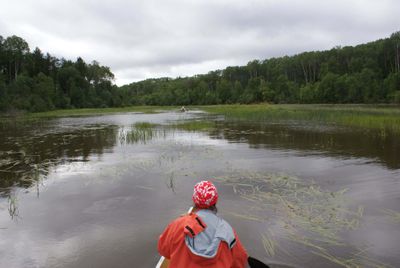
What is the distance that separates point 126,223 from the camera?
743 centimetres

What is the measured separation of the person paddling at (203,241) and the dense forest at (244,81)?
64.1m

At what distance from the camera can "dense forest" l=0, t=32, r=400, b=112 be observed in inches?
3071

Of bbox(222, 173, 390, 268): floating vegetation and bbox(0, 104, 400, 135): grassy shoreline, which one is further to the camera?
bbox(0, 104, 400, 135): grassy shoreline

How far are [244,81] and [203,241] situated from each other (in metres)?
156

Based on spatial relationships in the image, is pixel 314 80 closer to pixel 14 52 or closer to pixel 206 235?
pixel 14 52

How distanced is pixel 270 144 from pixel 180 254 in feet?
49.9

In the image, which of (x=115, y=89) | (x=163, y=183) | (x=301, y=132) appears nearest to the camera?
(x=163, y=183)

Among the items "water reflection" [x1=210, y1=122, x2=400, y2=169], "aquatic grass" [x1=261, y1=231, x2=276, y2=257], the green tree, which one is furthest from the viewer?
the green tree

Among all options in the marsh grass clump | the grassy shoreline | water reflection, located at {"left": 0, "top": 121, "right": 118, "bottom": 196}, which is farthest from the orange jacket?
the grassy shoreline

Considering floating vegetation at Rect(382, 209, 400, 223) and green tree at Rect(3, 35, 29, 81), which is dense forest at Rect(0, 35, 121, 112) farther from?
floating vegetation at Rect(382, 209, 400, 223)

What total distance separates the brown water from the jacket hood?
8.89ft

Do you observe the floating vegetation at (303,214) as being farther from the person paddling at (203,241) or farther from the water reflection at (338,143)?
the water reflection at (338,143)

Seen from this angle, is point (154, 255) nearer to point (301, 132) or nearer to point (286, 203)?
point (286, 203)

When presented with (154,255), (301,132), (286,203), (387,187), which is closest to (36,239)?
(154,255)
